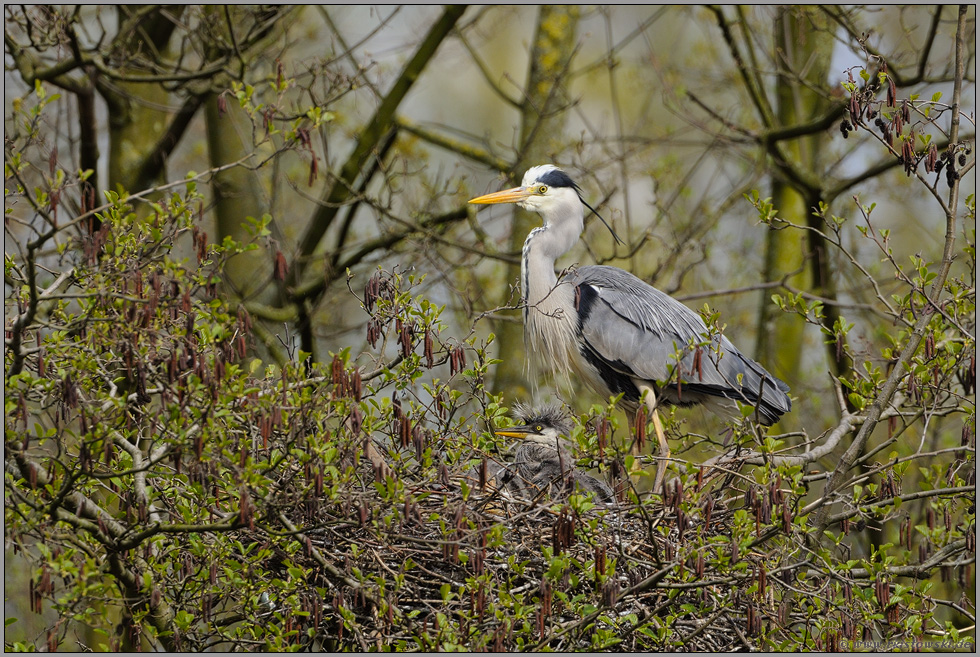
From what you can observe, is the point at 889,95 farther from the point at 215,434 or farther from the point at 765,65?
the point at 765,65

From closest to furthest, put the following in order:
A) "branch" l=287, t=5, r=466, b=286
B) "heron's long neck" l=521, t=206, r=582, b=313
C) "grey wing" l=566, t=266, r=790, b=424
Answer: "grey wing" l=566, t=266, r=790, b=424, "heron's long neck" l=521, t=206, r=582, b=313, "branch" l=287, t=5, r=466, b=286

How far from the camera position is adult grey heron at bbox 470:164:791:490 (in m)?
6.43

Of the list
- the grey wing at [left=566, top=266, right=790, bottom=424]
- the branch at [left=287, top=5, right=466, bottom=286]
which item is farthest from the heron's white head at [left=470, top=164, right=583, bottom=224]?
the branch at [left=287, top=5, right=466, bottom=286]

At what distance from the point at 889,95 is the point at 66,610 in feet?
11.6

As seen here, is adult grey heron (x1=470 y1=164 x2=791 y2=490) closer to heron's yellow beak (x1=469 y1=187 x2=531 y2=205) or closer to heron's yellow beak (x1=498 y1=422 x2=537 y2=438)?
heron's yellow beak (x1=469 y1=187 x2=531 y2=205)

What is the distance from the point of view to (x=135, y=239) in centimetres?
372

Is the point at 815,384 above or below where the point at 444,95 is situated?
below

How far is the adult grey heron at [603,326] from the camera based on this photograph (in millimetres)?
6426

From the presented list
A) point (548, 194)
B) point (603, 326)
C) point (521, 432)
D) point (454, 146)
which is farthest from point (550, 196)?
point (454, 146)

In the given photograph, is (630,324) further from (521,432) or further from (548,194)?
(521,432)

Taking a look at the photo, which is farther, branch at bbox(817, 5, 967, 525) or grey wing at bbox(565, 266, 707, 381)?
grey wing at bbox(565, 266, 707, 381)

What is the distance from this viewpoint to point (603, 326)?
21.8 feet

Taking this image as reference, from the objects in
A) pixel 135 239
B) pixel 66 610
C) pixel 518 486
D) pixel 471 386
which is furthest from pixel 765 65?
pixel 66 610

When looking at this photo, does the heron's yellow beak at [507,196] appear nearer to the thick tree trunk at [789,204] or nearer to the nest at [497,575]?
the nest at [497,575]
